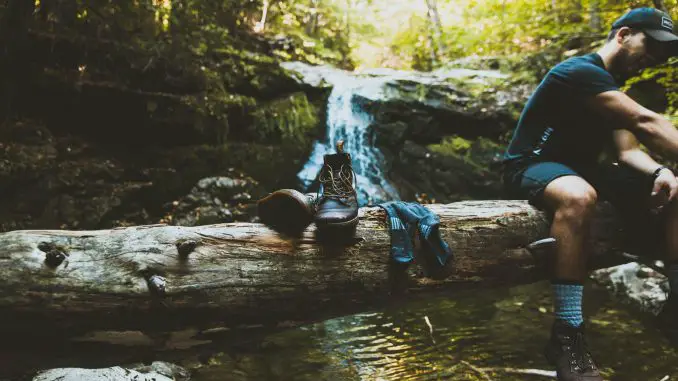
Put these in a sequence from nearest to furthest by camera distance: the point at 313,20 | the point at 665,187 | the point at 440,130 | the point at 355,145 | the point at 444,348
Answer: the point at 665,187 → the point at 444,348 → the point at 355,145 → the point at 440,130 → the point at 313,20

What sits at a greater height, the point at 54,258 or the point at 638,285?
the point at 54,258

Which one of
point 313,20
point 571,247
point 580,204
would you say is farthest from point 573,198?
point 313,20

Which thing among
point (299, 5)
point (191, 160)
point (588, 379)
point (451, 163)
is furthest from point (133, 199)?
point (299, 5)

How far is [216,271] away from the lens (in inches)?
86.1

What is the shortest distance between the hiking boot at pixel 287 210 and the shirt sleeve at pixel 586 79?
194cm

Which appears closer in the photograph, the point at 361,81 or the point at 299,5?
the point at 361,81

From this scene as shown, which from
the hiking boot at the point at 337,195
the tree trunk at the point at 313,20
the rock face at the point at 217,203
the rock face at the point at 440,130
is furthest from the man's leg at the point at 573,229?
the tree trunk at the point at 313,20

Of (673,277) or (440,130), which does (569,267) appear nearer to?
(673,277)

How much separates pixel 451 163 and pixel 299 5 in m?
8.70

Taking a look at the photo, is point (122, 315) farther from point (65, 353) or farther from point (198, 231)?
point (198, 231)

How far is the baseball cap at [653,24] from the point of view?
291cm

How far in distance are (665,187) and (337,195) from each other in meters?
Answer: 2.08

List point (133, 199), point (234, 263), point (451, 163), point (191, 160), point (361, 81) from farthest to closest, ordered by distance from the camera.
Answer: point (361, 81) < point (451, 163) < point (191, 160) < point (133, 199) < point (234, 263)

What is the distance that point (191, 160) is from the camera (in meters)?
7.87
